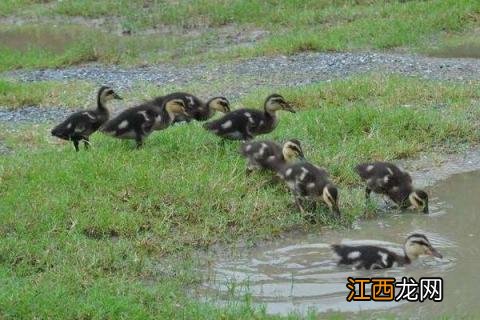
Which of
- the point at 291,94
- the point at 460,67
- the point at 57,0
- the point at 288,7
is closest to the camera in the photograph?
the point at 291,94

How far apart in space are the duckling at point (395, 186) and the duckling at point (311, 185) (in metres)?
0.49

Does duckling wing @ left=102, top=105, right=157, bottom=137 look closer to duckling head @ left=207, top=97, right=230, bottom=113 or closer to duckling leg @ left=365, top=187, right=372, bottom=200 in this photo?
duckling head @ left=207, top=97, right=230, bottom=113

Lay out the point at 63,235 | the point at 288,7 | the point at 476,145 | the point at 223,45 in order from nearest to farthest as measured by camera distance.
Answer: the point at 63,235
the point at 476,145
the point at 223,45
the point at 288,7

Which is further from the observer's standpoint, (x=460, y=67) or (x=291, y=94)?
(x=460, y=67)

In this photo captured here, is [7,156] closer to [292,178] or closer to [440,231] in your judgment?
[292,178]

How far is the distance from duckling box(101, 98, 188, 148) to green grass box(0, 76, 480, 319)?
19 cm

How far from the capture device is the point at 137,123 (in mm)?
10195

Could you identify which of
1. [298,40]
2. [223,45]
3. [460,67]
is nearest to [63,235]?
[460,67]

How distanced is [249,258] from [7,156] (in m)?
3.53

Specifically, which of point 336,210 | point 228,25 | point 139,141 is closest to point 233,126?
point 139,141

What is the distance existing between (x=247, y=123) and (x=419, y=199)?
2.19m

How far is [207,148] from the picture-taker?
33.9 ft

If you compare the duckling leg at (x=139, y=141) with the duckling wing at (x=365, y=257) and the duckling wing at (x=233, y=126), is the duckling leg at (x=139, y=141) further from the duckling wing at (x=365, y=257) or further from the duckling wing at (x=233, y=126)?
the duckling wing at (x=365, y=257)

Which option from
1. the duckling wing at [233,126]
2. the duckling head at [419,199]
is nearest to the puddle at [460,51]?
the duckling wing at [233,126]
